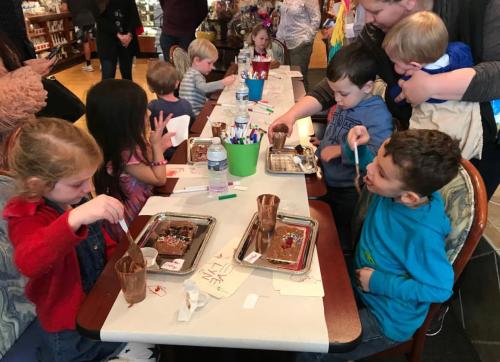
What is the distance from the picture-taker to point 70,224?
1009 mm

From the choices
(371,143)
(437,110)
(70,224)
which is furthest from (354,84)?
(70,224)

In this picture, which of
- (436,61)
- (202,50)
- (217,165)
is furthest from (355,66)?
(202,50)

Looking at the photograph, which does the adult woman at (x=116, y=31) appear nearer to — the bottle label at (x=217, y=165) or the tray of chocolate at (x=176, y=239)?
the bottle label at (x=217, y=165)

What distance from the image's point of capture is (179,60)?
142 inches

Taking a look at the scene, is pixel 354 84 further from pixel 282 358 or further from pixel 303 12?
pixel 303 12

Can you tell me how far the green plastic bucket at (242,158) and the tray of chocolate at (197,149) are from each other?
20 cm

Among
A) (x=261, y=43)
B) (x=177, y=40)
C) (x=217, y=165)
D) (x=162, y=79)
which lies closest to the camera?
(x=217, y=165)

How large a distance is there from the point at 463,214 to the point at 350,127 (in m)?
0.74

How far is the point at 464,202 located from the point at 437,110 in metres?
0.46

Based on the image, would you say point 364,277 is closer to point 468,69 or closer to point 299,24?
point 468,69

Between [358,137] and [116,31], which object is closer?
[358,137]

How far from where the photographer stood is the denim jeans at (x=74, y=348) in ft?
3.82

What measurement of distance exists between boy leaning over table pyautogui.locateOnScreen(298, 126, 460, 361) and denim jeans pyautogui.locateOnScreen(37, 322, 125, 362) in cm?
62

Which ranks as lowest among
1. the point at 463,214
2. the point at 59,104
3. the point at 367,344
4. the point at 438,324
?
the point at 438,324
